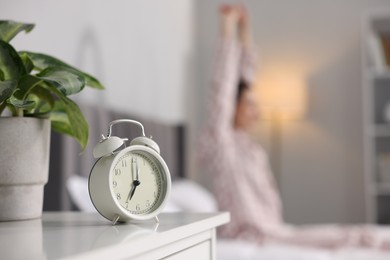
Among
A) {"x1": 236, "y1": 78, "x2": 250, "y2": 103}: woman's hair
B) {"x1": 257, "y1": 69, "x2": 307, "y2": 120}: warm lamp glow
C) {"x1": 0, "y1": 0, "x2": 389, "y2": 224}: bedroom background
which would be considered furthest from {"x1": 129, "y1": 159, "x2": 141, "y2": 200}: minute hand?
{"x1": 257, "y1": 69, "x2": 307, "y2": 120}: warm lamp glow

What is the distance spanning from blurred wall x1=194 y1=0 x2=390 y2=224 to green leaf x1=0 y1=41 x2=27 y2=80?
3.42 meters

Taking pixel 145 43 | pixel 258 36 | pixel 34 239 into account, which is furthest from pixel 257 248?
pixel 258 36

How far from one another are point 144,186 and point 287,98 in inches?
132

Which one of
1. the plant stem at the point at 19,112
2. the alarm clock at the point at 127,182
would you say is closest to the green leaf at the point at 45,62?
the plant stem at the point at 19,112

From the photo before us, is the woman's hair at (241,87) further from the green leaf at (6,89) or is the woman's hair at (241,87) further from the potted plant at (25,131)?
the green leaf at (6,89)

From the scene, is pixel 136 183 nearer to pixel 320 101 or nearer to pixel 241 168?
pixel 241 168

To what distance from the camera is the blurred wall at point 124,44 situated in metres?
2.34

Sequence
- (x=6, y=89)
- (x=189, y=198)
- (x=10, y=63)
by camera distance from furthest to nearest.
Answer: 1. (x=189, y=198)
2. (x=10, y=63)
3. (x=6, y=89)

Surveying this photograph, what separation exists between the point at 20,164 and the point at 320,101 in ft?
11.4

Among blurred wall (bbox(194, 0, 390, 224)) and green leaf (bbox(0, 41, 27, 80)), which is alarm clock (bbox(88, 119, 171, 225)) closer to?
green leaf (bbox(0, 41, 27, 80))

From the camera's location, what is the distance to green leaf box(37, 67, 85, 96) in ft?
3.71

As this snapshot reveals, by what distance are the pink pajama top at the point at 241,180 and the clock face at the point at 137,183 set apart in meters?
1.60

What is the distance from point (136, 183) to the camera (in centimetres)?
113

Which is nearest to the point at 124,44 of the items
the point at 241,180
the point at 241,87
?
the point at 241,87
